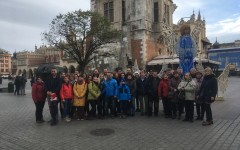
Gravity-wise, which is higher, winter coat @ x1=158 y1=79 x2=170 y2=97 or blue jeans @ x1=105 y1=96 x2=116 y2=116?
winter coat @ x1=158 y1=79 x2=170 y2=97

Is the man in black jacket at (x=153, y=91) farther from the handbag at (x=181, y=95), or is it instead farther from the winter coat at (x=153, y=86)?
the handbag at (x=181, y=95)

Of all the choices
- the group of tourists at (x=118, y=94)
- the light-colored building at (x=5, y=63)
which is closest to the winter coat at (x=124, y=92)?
the group of tourists at (x=118, y=94)

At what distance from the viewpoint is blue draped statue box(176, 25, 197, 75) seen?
14.4m

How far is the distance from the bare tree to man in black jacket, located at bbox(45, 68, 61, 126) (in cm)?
1931

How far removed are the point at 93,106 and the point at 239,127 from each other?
5.35m

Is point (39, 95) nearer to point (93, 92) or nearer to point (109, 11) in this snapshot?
point (93, 92)

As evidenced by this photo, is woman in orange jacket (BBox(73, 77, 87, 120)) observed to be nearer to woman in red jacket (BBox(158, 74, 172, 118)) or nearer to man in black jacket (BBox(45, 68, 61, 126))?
man in black jacket (BBox(45, 68, 61, 126))

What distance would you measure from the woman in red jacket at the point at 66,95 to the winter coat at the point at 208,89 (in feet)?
16.0

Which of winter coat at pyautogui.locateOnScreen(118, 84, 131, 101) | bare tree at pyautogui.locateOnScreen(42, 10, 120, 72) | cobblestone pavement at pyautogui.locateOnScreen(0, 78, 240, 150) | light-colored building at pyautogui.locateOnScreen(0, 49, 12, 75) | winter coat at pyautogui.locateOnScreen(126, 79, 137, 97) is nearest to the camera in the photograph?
cobblestone pavement at pyautogui.locateOnScreen(0, 78, 240, 150)

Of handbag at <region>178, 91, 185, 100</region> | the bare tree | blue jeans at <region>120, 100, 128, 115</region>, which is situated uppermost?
the bare tree

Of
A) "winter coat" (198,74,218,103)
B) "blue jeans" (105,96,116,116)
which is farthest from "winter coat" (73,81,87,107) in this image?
"winter coat" (198,74,218,103)

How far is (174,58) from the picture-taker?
108 ft

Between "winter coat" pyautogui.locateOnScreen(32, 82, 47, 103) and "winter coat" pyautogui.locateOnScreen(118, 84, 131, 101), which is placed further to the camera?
"winter coat" pyautogui.locateOnScreen(118, 84, 131, 101)

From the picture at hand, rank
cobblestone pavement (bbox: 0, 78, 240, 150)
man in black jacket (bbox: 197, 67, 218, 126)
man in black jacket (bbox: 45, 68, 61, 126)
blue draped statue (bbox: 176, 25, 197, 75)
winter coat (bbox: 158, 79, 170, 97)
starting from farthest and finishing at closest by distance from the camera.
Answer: blue draped statue (bbox: 176, 25, 197, 75) < winter coat (bbox: 158, 79, 170, 97) < man in black jacket (bbox: 45, 68, 61, 126) < man in black jacket (bbox: 197, 67, 218, 126) < cobblestone pavement (bbox: 0, 78, 240, 150)
